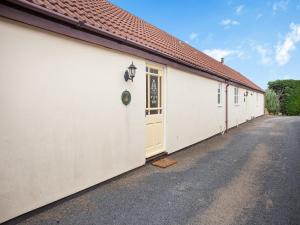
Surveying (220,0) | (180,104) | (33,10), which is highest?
(220,0)

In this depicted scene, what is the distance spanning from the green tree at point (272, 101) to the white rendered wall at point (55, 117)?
2925cm

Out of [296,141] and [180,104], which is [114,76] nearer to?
[180,104]

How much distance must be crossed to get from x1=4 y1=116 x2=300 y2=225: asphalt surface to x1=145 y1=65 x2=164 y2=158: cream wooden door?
78 centimetres

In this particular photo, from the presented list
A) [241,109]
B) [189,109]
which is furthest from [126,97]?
[241,109]

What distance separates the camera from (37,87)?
3828 mm

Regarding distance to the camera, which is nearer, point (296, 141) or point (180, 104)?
point (180, 104)

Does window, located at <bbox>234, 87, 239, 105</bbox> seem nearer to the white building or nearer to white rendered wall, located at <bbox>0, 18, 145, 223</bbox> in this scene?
the white building

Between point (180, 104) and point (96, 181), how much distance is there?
4.45 m

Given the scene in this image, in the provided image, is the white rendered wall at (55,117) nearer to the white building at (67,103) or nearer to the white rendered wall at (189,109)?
the white building at (67,103)

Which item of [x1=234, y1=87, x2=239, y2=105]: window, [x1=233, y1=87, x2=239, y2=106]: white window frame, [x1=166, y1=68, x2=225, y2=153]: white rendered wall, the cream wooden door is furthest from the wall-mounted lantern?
[x1=234, y1=87, x2=239, y2=105]: window

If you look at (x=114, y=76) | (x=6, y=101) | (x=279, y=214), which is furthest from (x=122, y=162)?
(x=279, y=214)

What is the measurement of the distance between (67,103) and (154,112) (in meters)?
3.37

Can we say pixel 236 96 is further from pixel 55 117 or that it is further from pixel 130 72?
pixel 55 117

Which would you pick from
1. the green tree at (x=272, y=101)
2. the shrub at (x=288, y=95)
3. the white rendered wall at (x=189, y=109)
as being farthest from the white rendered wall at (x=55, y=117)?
the shrub at (x=288, y=95)
